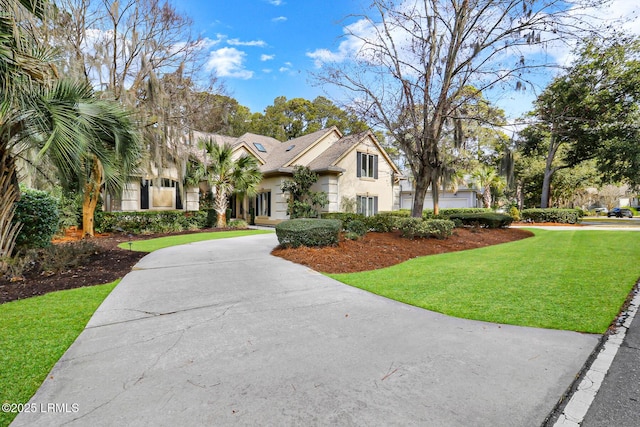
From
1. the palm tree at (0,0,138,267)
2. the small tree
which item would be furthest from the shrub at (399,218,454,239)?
the palm tree at (0,0,138,267)

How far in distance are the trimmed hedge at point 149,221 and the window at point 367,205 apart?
9746mm

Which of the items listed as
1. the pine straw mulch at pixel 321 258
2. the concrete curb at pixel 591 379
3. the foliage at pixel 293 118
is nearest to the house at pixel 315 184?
the pine straw mulch at pixel 321 258

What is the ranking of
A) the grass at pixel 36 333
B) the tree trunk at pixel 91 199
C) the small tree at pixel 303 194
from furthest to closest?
the small tree at pixel 303 194, the tree trunk at pixel 91 199, the grass at pixel 36 333

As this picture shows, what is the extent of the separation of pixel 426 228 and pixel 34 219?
11.1 metres

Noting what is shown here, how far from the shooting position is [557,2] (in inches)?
343

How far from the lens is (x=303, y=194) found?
18.7 metres

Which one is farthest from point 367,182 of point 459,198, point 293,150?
point 459,198

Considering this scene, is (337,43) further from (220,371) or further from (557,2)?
(220,371)

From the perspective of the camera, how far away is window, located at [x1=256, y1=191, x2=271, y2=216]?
20.2m

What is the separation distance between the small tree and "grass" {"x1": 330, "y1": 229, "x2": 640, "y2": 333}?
33.4 ft

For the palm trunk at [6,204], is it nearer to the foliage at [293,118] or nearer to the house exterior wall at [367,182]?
the house exterior wall at [367,182]

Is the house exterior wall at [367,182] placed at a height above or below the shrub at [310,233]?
above

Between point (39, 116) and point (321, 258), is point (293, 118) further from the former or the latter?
point (39, 116)

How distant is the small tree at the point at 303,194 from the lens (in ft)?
58.9
